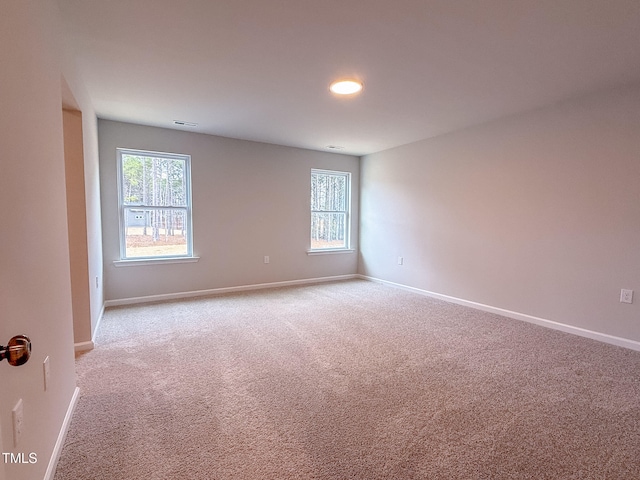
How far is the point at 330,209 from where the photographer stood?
5.84 m

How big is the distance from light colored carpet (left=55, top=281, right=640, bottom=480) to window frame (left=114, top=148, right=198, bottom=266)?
994 millimetres

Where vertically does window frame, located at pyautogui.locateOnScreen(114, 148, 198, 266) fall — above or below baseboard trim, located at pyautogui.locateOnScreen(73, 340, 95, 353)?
above

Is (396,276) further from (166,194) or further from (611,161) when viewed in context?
(166,194)

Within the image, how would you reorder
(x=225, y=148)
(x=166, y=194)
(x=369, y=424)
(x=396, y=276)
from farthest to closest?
(x=396, y=276) → (x=225, y=148) → (x=166, y=194) → (x=369, y=424)

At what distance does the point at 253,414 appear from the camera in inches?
73.3

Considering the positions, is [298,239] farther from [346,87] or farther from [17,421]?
[17,421]

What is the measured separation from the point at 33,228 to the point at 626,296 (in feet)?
14.1

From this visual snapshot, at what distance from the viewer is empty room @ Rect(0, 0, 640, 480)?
1.49 m

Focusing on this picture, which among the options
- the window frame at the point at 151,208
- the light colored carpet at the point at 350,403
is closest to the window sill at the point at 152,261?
the window frame at the point at 151,208

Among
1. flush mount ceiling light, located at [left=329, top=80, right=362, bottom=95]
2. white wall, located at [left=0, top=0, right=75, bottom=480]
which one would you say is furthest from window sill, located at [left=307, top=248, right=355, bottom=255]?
white wall, located at [left=0, top=0, right=75, bottom=480]

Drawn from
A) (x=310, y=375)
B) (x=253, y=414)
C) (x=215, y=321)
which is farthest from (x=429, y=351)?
(x=215, y=321)

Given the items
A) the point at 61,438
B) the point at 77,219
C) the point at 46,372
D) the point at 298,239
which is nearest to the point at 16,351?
the point at 46,372

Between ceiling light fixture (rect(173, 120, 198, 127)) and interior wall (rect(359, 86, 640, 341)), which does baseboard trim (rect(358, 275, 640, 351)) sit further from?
ceiling light fixture (rect(173, 120, 198, 127))

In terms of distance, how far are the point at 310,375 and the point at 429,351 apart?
44.0 inches
